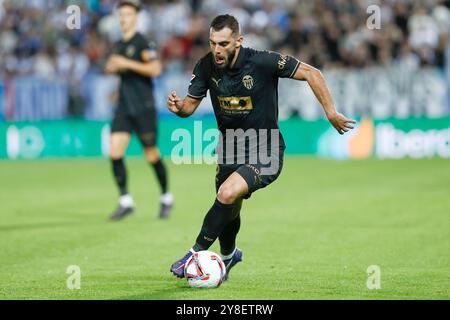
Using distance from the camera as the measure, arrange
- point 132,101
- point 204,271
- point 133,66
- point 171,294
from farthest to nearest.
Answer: point 132,101
point 133,66
point 204,271
point 171,294

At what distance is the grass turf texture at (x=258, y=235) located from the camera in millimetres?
7750

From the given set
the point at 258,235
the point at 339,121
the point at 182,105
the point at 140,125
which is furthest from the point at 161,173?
the point at 339,121

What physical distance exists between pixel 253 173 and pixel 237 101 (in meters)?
0.64

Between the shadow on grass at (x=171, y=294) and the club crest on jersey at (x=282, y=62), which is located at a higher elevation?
the club crest on jersey at (x=282, y=62)

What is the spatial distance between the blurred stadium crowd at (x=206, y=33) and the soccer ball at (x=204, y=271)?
15.0m

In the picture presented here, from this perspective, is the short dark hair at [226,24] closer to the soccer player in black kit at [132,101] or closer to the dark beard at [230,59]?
the dark beard at [230,59]

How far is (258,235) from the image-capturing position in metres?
11.1

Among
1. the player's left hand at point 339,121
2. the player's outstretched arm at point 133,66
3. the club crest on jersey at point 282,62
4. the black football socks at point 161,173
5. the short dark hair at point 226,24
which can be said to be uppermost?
the player's outstretched arm at point 133,66

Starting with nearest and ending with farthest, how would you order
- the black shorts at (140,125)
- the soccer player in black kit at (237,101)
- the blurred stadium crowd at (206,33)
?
the soccer player in black kit at (237,101) → the black shorts at (140,125) → the blurred stadium crowd at (206,33)

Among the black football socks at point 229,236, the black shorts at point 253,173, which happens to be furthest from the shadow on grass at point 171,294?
the black shorts at point 253,173

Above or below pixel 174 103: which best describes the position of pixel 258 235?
below

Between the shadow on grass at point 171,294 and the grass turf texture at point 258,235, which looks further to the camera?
the grass turf texture at point 258,235

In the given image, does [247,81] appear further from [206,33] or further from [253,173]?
[206,33]

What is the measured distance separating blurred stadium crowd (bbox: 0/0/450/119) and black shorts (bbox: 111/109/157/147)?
10028 millimetres
